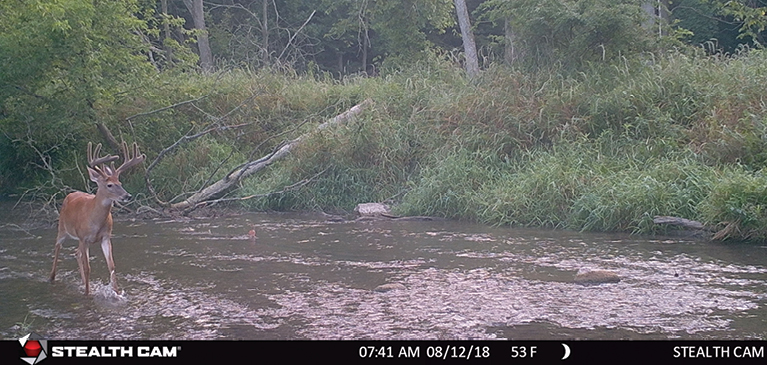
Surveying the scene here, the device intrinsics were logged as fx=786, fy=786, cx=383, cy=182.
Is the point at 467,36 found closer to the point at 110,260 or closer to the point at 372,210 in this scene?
the point at 372,210

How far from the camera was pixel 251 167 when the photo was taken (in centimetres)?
1634

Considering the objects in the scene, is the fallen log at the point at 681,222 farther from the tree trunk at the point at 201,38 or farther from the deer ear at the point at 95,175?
the tree trunk at the point at 201,38

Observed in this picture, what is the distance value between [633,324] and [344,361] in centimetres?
253

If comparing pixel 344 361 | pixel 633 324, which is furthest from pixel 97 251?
pixel 633 324

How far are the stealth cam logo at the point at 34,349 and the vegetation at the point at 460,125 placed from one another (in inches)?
332

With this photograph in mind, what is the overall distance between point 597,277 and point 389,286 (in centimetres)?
212

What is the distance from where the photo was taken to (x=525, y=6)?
54.6ft

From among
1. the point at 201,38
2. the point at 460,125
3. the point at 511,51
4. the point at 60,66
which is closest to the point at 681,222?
the point at 460,125

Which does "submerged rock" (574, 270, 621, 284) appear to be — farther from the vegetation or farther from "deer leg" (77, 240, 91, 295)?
"deer leg" (77, 240, 91, 295)

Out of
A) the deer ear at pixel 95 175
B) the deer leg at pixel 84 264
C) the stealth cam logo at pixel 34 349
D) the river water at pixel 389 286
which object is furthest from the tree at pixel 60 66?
the stealth cam logo at pixel 34 349

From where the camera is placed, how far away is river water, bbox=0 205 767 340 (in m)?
6.32

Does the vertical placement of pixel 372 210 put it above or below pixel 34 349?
below

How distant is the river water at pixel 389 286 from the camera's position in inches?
249

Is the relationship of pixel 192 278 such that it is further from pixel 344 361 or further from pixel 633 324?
pixel 633 324
